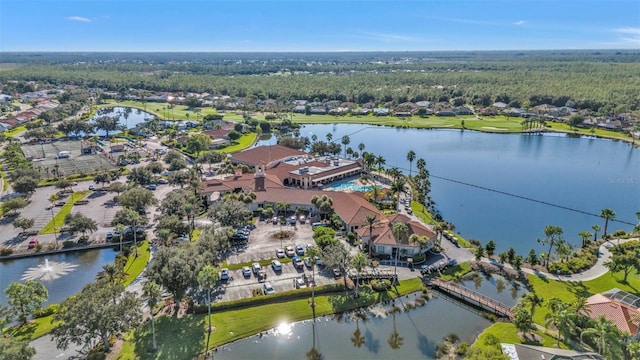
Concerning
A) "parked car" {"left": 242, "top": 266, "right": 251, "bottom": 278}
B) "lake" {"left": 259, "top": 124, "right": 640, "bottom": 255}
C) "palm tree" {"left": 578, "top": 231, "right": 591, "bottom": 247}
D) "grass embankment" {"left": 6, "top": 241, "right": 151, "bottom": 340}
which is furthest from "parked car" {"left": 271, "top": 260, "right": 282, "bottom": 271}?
"palm tree" {"left": 578, "top": 231, "right": 591, "bottom": 247}

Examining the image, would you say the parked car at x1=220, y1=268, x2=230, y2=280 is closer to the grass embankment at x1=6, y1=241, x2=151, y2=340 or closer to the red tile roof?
the grass embankment at x1=6, y1=241, x2=151, y2=340

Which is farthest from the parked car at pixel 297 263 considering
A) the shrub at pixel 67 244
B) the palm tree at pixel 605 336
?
the shrub at pixel 67 244

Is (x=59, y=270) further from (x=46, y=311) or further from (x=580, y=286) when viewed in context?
(x=580, y=286)

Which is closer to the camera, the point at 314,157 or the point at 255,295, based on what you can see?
the point at 255,295

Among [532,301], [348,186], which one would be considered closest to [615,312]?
[532,301]

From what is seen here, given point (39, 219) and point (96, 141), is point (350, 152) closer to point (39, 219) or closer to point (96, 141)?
point (39, 219)

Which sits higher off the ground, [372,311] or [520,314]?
[520,314]

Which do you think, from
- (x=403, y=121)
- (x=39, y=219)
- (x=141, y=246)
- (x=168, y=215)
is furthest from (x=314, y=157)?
(x=403, y=121)
